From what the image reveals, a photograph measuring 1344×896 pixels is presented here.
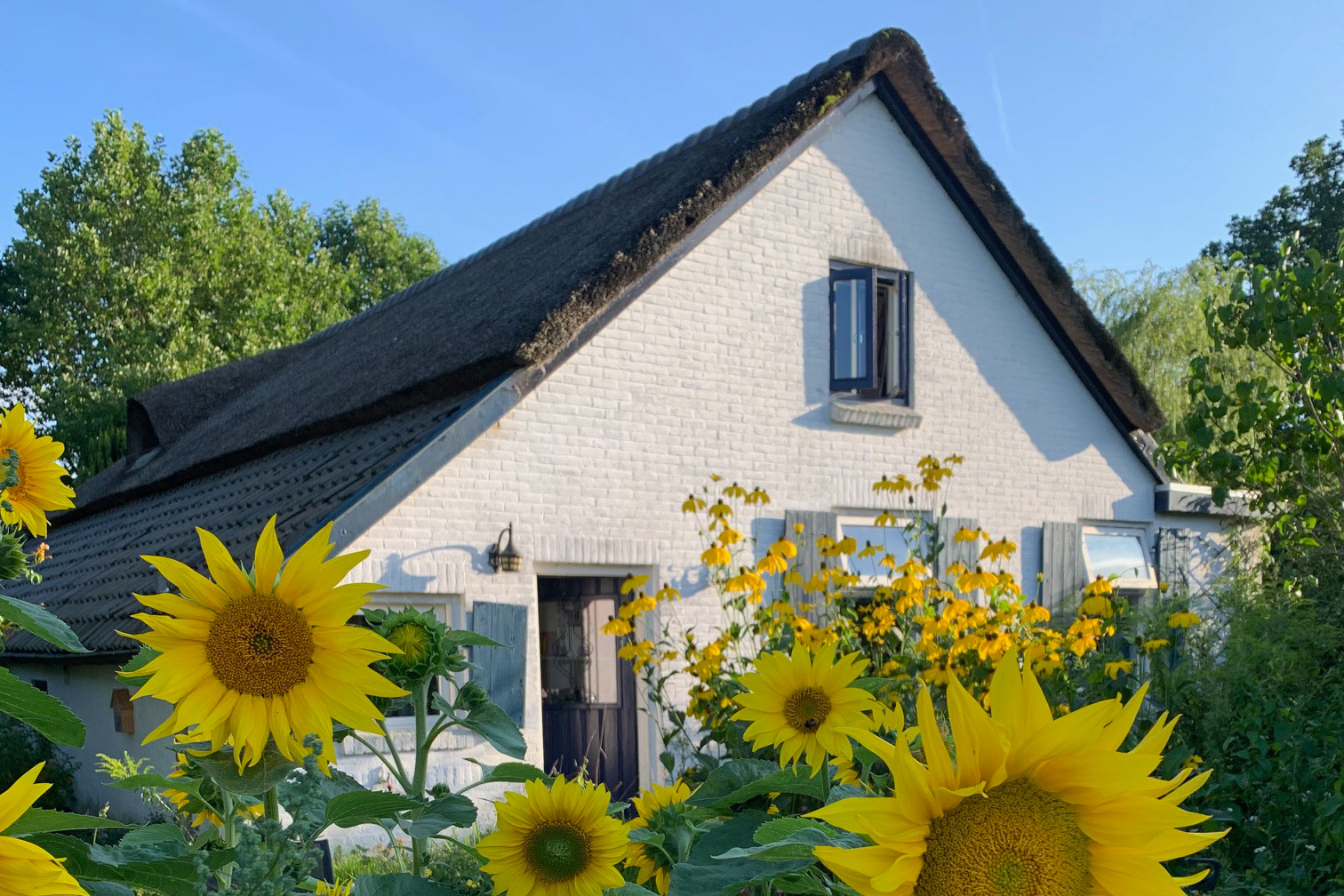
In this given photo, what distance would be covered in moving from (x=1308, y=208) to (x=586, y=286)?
26891 millimetres

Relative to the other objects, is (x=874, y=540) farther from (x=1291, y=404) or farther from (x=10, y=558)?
(x=10, y=558)

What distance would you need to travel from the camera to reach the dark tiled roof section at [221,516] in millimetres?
8133

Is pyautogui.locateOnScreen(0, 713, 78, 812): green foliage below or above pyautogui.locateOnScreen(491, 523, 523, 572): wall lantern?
below

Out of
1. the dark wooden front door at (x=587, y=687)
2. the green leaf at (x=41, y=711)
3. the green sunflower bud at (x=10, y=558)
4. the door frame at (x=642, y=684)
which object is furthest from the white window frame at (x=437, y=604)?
the green leaf at (x=41, y=711)

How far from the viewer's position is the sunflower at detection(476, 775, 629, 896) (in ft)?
5.07

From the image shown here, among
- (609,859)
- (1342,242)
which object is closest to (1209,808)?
(609,859)

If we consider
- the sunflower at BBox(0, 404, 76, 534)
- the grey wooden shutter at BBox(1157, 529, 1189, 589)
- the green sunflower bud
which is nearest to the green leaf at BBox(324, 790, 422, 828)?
the green sunflower bud

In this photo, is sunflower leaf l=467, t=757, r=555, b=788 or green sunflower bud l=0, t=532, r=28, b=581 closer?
sunflower leaf l=467, t=757, r=555, b=788

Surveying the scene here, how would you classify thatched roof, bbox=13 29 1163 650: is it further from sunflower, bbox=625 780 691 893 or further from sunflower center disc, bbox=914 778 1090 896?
sunflower center disc, bbox=914 778 1090 896

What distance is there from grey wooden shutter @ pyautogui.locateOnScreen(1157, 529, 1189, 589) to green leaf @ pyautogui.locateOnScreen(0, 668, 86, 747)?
1228 centimetres

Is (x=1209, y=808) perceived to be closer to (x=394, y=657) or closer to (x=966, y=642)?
(x=966, y=642)

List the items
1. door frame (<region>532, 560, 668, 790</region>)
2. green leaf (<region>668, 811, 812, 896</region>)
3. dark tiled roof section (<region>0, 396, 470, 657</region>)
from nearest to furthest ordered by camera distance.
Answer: green leaf (<region>668, 811, 812, 896</region>) < dark tiled roof section (<region>0, 396, 470, 657</region>) < door frame (<region>532, 560, 668, 790</region>)

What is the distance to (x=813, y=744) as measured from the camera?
178 cm

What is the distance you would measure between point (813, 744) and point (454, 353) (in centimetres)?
782
